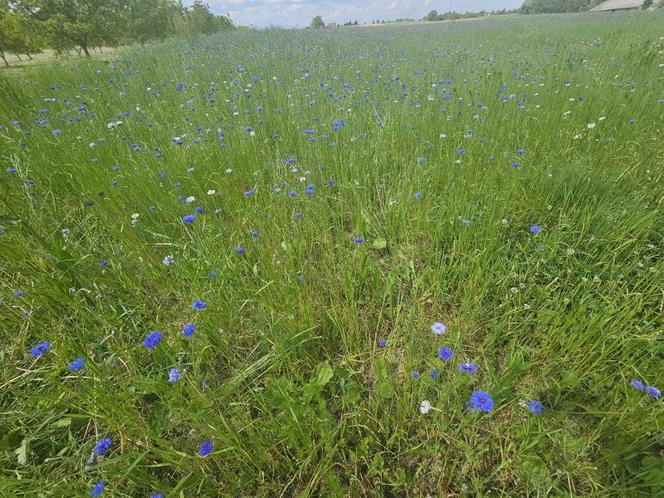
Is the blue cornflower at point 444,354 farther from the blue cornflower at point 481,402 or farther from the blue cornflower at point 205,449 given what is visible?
the blue cornflower at point 205,449

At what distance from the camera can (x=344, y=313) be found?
1.52 metres

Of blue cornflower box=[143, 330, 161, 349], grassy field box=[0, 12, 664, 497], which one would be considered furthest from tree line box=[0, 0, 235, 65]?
blue cornflower box=[143, 330, 161, 349]

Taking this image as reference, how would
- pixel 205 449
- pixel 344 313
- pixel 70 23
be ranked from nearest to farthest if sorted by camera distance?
1. pixel 205 449
2. pixel 344 313
3. pixel 70 23

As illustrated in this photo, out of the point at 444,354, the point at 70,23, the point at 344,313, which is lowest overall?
the point at 344,313

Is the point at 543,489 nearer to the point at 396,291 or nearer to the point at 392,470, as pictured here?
the point at 392,470

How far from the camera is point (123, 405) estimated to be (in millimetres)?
1146

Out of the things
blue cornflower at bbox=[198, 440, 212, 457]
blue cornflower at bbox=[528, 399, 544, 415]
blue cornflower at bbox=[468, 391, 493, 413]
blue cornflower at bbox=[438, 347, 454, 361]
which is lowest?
blue cornflower at bbox=[198, 440, 212, 457]

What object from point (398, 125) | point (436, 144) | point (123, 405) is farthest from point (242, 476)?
point (398, 125)

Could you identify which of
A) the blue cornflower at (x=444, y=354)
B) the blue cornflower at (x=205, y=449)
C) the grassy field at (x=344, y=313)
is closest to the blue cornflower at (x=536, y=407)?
the grassy field at (x=344, y=313)

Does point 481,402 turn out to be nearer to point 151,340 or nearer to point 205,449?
point 205,449

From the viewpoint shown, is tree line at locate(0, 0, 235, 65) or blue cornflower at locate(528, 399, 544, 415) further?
tree line at locate(0, 0, 235, 65)

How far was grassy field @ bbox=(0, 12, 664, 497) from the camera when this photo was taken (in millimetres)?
1081

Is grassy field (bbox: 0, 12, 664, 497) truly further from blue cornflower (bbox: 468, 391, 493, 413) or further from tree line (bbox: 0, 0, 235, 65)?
tree line (bbox: 0, 0, 235, 65)

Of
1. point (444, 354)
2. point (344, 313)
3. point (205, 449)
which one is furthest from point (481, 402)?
point (205, 449)
